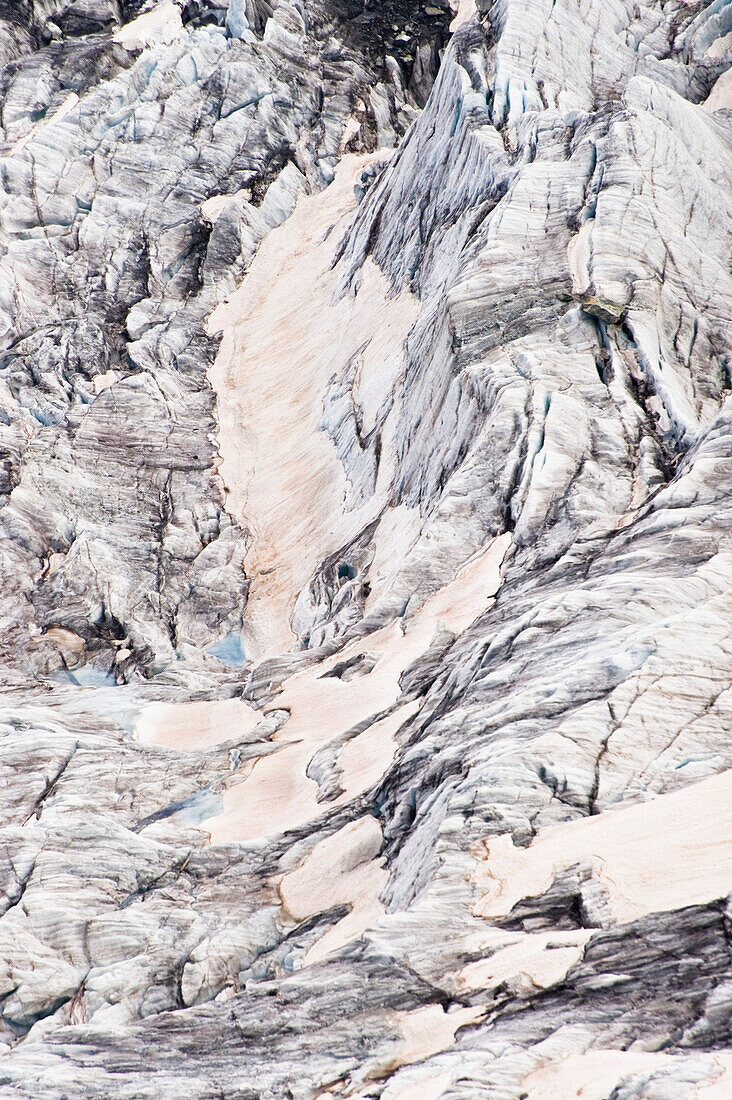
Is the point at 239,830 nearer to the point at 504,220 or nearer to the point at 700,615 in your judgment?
the point at 700,615

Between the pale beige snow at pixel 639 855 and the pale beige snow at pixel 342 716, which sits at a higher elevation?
the pale beige snow at pixel 639 855

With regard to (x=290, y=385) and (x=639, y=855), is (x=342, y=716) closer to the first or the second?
(x=639, y=855)

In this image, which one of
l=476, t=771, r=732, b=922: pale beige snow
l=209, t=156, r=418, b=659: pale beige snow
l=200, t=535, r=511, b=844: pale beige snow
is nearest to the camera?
l=476, t=771, r=732, b=922: pale beige snow

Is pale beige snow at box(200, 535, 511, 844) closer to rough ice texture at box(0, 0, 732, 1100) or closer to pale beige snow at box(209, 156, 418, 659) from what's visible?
rough ice texture at box(0, 0, 732, 1100)

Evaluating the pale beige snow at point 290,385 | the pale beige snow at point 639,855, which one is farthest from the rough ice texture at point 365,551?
the pale beige snow at point 290,385

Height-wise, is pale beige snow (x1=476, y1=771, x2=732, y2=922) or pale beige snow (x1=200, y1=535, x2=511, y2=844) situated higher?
pale beige snow (x1=476, y1=771, x2=732, y2=922)

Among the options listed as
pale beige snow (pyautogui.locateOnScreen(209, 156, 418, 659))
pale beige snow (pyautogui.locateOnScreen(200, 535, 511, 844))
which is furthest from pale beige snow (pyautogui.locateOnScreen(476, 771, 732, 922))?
pale beige snow (pyautogui.locateOnScreen(209, 156, 418, 659))

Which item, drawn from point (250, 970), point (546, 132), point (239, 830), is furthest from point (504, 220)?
point (250, 970)

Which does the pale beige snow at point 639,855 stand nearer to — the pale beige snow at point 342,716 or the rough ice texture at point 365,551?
the rough ice texture at point 365,551
